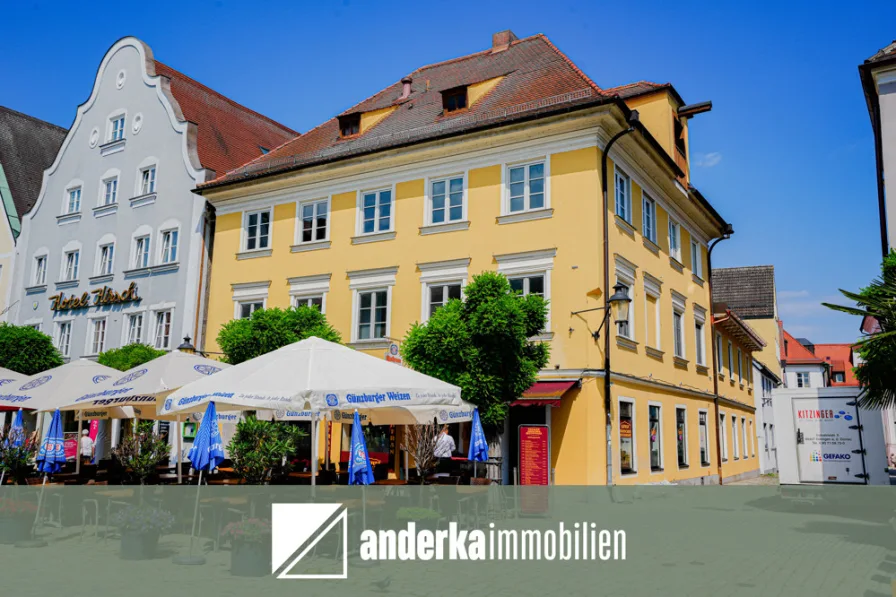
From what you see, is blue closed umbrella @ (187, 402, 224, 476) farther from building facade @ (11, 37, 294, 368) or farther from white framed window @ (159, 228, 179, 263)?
white framed window @ (159, 228, 179, 263)

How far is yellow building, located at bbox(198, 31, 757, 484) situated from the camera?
19.3 meters

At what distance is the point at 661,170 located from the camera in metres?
23.3

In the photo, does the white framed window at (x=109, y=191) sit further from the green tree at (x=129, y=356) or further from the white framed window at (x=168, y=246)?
the green tree at (x=129, y=356)

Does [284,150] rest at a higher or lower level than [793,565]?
higher

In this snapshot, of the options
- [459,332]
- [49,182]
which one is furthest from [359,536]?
[49,182]

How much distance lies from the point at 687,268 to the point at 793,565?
17.3m

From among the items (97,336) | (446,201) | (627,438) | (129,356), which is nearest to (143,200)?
(97,336)

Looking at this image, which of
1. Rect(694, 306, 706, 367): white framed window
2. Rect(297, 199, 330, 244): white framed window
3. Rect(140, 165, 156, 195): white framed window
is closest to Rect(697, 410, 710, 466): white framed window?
Rect(694, 306, 706, 367): white framed window

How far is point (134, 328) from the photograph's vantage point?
27625mm

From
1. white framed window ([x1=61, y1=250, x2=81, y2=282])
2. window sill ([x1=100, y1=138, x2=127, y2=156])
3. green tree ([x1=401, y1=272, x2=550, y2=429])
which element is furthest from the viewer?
white framed window ([x1=61, y1=250, x2=81, y2=282])

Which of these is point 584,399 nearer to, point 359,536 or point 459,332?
point 459,332

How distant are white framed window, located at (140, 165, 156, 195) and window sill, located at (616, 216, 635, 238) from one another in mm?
17269

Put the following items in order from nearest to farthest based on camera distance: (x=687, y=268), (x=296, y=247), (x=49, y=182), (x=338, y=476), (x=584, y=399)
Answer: (x=338, y=476), (x=584, y=399), (x=296, y=247), (x=687, y=268), (x=49, y=182)

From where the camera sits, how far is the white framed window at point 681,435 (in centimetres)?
2400
